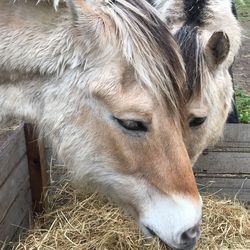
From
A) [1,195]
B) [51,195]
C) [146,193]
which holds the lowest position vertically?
[51,195]

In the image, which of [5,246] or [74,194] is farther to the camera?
[74,194]

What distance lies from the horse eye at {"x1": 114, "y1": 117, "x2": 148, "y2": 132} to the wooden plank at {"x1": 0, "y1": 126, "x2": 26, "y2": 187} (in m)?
1.14

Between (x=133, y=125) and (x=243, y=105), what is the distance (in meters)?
3.69

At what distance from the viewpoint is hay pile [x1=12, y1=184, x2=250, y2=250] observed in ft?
10.5

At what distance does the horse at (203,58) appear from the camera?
2811 mm

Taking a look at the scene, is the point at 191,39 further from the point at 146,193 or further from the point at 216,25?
the point at 146,193

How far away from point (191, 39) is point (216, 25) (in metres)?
0.45

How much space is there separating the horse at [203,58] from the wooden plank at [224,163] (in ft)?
1.40

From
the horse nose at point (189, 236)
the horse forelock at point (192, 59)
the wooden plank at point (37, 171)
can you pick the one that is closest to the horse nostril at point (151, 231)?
the horse nose at point (189, 236)

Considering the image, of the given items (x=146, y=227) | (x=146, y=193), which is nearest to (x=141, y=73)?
(x=146, y=193)

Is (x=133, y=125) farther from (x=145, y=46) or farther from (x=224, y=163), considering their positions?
(x=224, y=163)

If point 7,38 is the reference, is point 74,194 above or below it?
below

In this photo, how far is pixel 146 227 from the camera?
7.07 ft

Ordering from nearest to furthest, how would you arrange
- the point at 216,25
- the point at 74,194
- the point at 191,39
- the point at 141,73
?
the point at 141,73 < the point at 191,39 < the point at 216,25 < the point at 74,194
